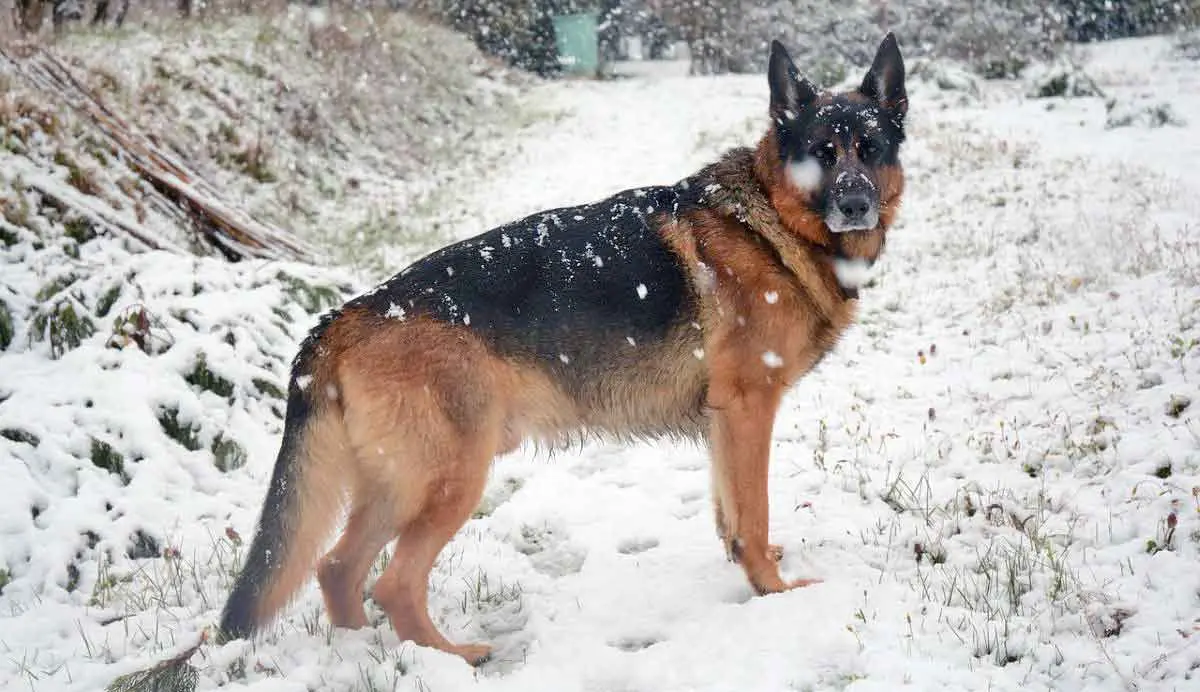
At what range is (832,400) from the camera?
5945 millimetres

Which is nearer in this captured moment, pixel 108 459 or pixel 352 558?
pixel 352 558

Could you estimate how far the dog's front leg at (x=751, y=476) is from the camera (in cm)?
356

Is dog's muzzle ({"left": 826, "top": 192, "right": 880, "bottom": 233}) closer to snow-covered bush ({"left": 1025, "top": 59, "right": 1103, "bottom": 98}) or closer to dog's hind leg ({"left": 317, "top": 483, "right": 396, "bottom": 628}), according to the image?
dog's hind leg ({"left": 317, "top": 483, "right": 396, "bottom": 628})

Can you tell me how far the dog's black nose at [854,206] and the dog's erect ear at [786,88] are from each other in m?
0.52

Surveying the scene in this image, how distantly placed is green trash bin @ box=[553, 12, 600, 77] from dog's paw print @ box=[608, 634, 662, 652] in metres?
27.1

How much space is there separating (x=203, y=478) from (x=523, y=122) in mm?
15296

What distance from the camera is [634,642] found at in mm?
3355

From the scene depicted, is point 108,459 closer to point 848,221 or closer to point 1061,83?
point 848,221

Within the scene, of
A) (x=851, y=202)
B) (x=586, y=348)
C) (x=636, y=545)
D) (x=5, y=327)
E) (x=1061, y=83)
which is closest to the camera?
(x=586, y=348)

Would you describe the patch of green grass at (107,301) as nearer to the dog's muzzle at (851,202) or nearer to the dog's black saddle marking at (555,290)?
the dog's black saddle marking at (555,290)

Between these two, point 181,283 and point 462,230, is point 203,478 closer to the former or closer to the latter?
point 181,283

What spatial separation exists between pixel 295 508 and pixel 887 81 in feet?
10.8

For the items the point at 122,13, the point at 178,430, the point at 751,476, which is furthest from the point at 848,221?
the point at 122,13

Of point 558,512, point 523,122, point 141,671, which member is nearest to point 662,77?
point 523,122
